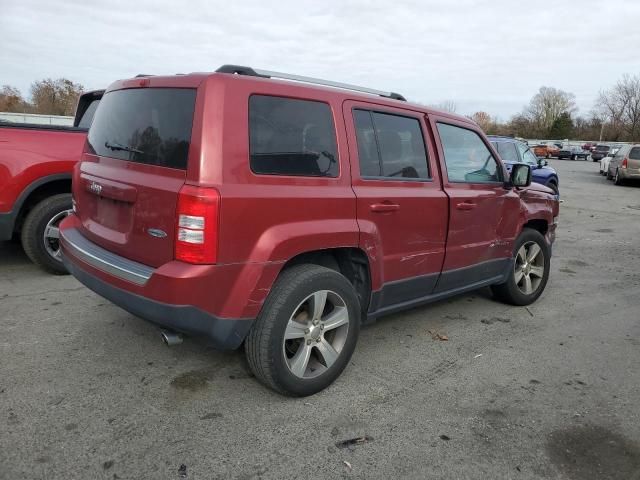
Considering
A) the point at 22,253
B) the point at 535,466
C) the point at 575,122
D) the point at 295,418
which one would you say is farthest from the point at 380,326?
the point at 575,122

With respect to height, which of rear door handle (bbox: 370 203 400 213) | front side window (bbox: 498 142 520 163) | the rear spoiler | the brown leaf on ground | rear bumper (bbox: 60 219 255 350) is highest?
the rear spoiler

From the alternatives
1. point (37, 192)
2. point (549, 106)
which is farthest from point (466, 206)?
point (549, 106)

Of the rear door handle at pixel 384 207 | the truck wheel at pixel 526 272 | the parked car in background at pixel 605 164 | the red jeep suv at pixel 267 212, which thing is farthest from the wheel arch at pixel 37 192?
the parked car in background at pixel 605 164

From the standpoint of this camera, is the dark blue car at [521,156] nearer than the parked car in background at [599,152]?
Yes

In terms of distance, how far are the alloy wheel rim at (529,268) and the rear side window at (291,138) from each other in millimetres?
2672

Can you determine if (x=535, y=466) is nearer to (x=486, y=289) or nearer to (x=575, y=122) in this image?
(x=486, y=289)

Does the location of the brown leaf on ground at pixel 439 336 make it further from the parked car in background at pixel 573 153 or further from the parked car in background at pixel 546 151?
the parked car in background at pixel 546 151

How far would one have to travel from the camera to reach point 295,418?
296 centimetres

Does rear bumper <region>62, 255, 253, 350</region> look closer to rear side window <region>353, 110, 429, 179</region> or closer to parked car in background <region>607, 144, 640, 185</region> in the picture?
rear side window <region>353, 110, 429, 179</region>

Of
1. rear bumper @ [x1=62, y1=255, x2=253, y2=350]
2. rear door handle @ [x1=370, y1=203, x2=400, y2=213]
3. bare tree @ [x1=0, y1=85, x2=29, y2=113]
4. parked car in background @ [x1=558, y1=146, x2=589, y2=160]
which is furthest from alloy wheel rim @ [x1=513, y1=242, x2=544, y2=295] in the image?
parked car in background @ [x1=558, y1=146, x2=589, y2=160]

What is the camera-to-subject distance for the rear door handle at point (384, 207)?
3.39 meters

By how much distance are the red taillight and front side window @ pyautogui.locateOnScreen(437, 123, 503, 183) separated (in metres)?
2.11

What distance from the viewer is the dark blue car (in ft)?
36.2

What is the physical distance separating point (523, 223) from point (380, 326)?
174 cm
